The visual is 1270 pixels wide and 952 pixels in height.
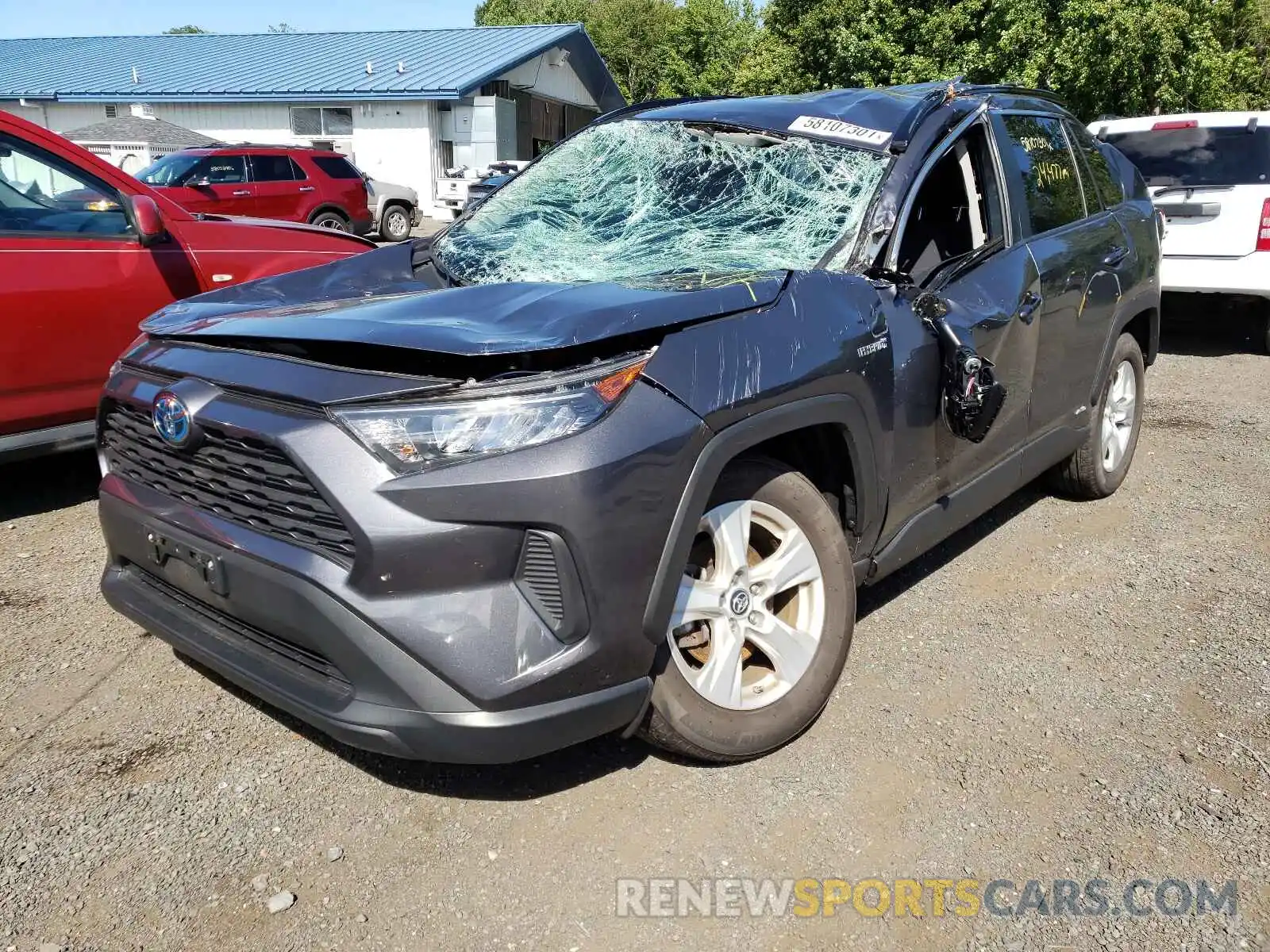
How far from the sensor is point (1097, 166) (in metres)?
4.79

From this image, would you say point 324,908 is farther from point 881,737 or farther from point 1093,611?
point 1093,611

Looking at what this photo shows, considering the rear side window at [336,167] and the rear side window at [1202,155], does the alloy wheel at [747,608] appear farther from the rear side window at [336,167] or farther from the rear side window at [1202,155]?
the rear side window at [336,167]

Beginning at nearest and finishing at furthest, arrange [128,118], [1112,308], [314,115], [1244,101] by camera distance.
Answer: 1. [1112,308]
2. [1244,101]
3. [128,118]
4. [314,115]

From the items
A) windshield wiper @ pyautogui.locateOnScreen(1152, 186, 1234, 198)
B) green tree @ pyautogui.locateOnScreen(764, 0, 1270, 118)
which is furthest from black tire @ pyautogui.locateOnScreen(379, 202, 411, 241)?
windshield wiper @ pyautogui.locateOnScreen(1152, 186, 1234, 198)

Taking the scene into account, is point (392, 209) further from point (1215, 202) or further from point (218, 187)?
point (1215, 202)

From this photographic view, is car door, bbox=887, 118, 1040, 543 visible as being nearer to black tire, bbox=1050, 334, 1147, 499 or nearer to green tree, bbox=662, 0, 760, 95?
black tire, bbox=1050, 334, 1147, 499

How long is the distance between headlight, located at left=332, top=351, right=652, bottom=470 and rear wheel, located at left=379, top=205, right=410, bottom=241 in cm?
1911

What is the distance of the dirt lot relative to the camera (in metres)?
2.31

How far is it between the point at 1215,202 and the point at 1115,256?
14.0ft

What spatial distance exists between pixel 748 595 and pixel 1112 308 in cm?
273

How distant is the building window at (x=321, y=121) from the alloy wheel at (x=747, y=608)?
2891 centimetres

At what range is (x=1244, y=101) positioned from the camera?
69.1ft

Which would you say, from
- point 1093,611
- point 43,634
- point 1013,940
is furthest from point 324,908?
point 1093,611

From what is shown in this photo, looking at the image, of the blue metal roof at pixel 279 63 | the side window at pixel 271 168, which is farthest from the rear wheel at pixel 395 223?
the blue metal roof at pixel 279 63
